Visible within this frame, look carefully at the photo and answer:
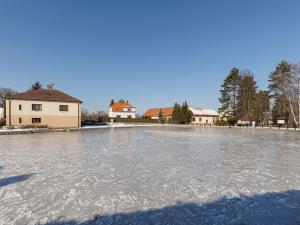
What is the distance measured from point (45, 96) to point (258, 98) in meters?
39.0

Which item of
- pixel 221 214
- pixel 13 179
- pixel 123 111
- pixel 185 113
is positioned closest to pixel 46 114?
pixel 13 179

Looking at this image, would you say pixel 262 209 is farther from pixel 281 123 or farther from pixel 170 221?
pixel 281 123

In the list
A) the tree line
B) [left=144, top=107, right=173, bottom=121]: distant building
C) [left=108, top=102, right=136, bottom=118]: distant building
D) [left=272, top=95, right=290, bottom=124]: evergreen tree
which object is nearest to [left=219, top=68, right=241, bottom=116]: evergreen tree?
the tree line

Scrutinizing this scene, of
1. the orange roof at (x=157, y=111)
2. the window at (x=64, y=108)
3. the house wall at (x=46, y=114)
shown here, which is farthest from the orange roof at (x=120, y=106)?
the window at (x=64, y=108)

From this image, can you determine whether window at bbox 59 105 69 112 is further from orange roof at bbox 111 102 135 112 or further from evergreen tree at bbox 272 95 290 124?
orange roof at bbox 111 102 135 112

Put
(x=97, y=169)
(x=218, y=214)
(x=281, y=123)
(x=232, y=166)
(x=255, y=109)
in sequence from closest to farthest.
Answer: (x=218, y=214), (x=97, y=169), (x=232, y=166), (x=281, y=123), (x=255, y=109)

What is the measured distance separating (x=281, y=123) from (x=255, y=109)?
582 cm

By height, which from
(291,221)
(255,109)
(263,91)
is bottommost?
(291,221)

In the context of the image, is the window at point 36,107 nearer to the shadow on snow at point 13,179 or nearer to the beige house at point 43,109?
the beige house at point 43,109

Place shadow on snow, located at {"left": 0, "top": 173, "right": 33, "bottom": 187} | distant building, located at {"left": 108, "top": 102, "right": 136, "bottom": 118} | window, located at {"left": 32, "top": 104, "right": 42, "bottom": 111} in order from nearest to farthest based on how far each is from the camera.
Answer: shadow on snow, located at {"left": 0, "top": 173, "right": 33, "bottom": 187}
window, located at {"left": 32, "top": 104, "right": 42, "bottom": 111}
distant building, located at {"left": 108, "top": 102, "right": 136, "bottom": 118}

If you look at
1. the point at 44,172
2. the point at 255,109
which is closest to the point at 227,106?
the point at 255,109

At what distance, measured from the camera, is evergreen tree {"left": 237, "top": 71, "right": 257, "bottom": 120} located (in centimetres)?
4584

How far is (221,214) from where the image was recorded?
13.1 feet

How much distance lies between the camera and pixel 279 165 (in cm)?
803
